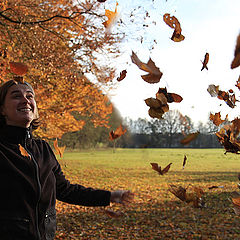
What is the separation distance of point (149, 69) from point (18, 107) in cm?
92

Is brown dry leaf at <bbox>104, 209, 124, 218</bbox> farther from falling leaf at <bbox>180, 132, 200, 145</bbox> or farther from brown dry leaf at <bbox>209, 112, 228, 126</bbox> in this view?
brown dry leaf at <bbox>209, 112, 228, 126</bbox>

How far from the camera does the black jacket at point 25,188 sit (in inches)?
57.7

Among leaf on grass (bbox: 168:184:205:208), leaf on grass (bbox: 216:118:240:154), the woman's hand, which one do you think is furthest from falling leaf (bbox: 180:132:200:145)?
the woman's hand

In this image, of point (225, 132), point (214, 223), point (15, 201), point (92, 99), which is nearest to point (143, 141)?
point (225, 132)

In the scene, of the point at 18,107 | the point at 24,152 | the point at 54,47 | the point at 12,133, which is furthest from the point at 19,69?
the point at 54,47

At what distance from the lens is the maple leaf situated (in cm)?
136

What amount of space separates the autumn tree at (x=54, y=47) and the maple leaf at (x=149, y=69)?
4.09 meters

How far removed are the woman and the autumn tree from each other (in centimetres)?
344

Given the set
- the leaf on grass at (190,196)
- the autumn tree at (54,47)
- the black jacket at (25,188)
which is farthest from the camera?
the autumn tree at (54,47)

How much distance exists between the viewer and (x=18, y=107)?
166cm

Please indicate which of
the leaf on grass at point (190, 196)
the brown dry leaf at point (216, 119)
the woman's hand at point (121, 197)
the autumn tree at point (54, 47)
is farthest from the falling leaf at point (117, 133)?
the autumn tree at point (54, 47)

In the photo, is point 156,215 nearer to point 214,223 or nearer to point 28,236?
point 214,223

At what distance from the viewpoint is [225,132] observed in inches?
63.1

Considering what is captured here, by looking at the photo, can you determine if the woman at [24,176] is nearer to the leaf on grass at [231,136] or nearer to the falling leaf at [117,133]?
the falling leaf at [117,133]
